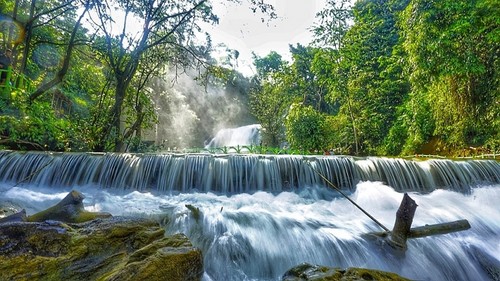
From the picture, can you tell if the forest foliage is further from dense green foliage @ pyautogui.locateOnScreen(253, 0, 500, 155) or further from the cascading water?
the cascading water

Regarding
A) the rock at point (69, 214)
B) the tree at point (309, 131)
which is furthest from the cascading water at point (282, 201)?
Answer: the tree at point (309, 131)

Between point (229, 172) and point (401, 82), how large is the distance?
12327 millimetres

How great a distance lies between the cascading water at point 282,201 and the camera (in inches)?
135

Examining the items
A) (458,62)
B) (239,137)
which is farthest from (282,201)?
(239,137)

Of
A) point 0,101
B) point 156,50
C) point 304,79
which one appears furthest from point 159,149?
point 304,79

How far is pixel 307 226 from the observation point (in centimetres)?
431

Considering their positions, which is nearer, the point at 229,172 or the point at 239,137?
the point at 229,172

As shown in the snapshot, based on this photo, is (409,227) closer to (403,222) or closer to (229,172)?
(403,222)

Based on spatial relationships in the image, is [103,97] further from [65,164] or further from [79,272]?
[79,272]

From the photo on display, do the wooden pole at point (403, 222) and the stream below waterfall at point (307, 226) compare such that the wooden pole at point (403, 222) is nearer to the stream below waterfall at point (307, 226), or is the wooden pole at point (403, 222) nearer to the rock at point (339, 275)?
the stream below waterfall at point (307, 226)

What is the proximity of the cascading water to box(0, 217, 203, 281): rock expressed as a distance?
0.75 metres

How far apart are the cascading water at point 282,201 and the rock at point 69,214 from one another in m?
1.08

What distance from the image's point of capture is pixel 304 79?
20625 mm

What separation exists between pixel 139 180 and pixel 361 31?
1637 centimetres
